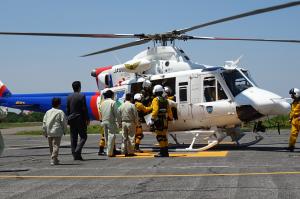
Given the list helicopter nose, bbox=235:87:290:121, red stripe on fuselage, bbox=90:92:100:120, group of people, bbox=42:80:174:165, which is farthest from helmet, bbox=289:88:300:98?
red stripe on fuselage, bbox=90:92:100:120

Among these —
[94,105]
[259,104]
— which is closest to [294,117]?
[259,104]

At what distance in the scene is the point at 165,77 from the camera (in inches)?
617

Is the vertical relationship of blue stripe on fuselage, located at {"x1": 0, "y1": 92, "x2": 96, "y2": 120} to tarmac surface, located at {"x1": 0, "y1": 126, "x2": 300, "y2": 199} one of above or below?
above

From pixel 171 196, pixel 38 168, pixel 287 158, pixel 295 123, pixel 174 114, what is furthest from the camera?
pixel 174 114

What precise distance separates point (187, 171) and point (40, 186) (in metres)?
2.89

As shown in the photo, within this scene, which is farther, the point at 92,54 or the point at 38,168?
the point at 92,54

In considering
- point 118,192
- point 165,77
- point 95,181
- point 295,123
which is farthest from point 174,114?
point 118,192

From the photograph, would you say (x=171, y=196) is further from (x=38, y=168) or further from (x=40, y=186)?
(x=38, y=168)

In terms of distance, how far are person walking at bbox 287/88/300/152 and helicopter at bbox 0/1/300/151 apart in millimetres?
216

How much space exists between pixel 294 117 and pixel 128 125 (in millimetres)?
4744

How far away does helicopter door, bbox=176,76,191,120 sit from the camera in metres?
15.2

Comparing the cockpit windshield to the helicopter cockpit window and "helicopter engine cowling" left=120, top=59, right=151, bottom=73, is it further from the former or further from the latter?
"helicopter engine cowling" left=120, top=59, right=151, bottom=73

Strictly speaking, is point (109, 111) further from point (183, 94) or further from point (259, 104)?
point (259, 104)

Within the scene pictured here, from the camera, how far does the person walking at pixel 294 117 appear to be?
44.9 feet
